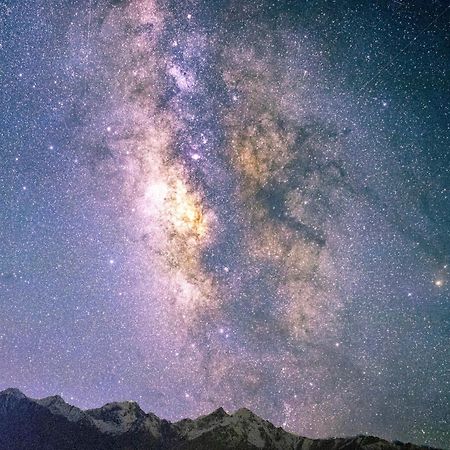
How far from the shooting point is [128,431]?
369 ft

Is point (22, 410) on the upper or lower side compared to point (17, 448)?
upper

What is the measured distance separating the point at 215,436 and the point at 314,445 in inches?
1080

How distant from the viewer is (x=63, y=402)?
120 meters

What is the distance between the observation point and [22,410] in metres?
112

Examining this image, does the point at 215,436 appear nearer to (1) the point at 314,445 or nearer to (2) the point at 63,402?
(1) the point at 314,445

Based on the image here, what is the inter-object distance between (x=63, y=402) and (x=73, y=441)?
53.5 feet

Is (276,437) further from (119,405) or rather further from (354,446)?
(119,405)

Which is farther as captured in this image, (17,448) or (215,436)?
(215,436)

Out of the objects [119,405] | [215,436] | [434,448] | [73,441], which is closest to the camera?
[434,448]

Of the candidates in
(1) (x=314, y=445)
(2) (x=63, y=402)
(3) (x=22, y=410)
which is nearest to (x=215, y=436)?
(1) (x=314, y=445)

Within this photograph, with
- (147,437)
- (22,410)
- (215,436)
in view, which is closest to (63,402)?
(22,410)

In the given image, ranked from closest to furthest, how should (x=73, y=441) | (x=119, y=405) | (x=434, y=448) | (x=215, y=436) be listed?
(x=434, y=448), (x=73, y=441), (x=215, y=436), (x=119, y=405)

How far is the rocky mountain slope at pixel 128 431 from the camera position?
4107 inches

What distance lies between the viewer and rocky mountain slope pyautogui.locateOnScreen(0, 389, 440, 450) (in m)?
104
